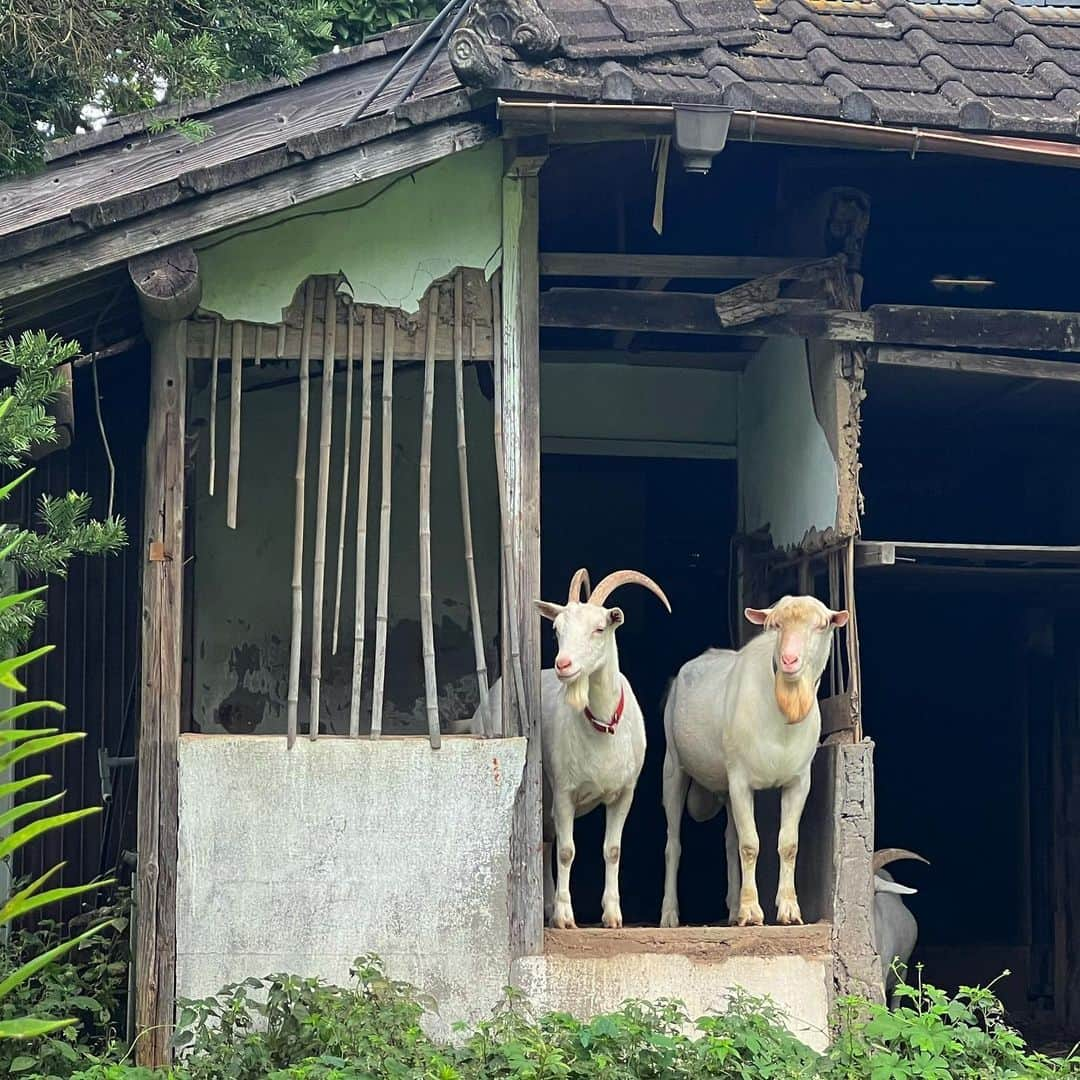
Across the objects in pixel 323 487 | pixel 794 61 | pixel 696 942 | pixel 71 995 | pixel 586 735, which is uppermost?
pixel 794 61

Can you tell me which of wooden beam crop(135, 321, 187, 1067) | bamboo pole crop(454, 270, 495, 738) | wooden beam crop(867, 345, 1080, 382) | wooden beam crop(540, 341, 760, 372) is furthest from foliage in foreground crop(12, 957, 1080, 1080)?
wooden beam crop(540, 341, 760, 372)

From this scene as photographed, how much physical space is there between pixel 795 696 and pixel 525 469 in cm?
170

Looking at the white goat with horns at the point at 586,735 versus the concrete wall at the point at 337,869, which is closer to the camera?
the concrete wall at the point at 337,869

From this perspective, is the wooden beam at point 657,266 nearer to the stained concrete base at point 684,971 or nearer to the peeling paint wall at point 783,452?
the peeling paint wall at point 783,452

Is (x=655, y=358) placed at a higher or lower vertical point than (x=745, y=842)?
higher

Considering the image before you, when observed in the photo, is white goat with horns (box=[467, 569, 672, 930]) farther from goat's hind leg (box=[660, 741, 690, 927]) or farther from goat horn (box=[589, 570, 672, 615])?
goat's hind leg (box=[660, 741, 690, 927])

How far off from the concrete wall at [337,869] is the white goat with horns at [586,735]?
65 cm

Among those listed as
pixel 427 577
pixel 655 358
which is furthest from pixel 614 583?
pixel 655 358

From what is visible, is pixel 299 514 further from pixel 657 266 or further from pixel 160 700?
pixel 657 266

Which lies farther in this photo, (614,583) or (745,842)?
(745,842)

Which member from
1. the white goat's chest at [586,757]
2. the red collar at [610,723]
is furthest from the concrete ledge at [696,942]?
the red collar at [610,723]

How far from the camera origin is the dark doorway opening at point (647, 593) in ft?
40.1

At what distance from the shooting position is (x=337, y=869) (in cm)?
800

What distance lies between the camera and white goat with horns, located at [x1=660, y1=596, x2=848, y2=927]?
340 inches
